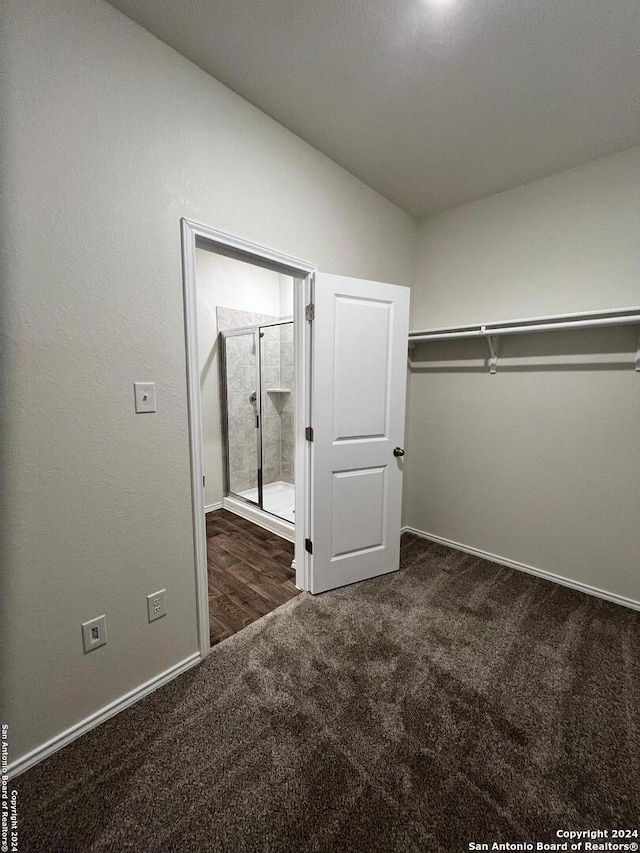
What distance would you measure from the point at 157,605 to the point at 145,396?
916 millimetres

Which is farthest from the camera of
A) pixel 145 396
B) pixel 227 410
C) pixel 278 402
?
pixel 278 402

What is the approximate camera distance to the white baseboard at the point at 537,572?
7.00 feet

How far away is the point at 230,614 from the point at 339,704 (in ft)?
2.75

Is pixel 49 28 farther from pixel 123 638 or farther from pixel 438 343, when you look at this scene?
pixel 438 343

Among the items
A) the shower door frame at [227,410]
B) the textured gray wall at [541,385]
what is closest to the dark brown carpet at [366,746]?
the textured gray wall at [541,385]

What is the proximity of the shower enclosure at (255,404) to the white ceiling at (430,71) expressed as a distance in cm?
197

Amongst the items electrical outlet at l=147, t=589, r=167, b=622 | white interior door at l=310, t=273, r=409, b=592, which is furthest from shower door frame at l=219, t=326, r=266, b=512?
electrical outlet at l=147, t=589, r=167, b=622

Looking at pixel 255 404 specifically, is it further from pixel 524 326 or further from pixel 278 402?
pixel 524 326

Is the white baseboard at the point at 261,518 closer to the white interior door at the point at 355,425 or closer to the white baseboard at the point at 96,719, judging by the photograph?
the white interior door at the point at 355,425

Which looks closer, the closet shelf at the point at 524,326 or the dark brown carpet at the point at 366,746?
the dark brown carpet at the point at 366,746

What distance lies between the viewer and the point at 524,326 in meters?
2.29

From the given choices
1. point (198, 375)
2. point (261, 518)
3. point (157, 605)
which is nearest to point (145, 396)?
point (198, 375)

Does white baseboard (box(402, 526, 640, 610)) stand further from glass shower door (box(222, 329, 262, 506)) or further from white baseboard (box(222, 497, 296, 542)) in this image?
glass shower door (box(222, 329, 262, 506))

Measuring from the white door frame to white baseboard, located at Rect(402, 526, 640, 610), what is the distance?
1.30 m
